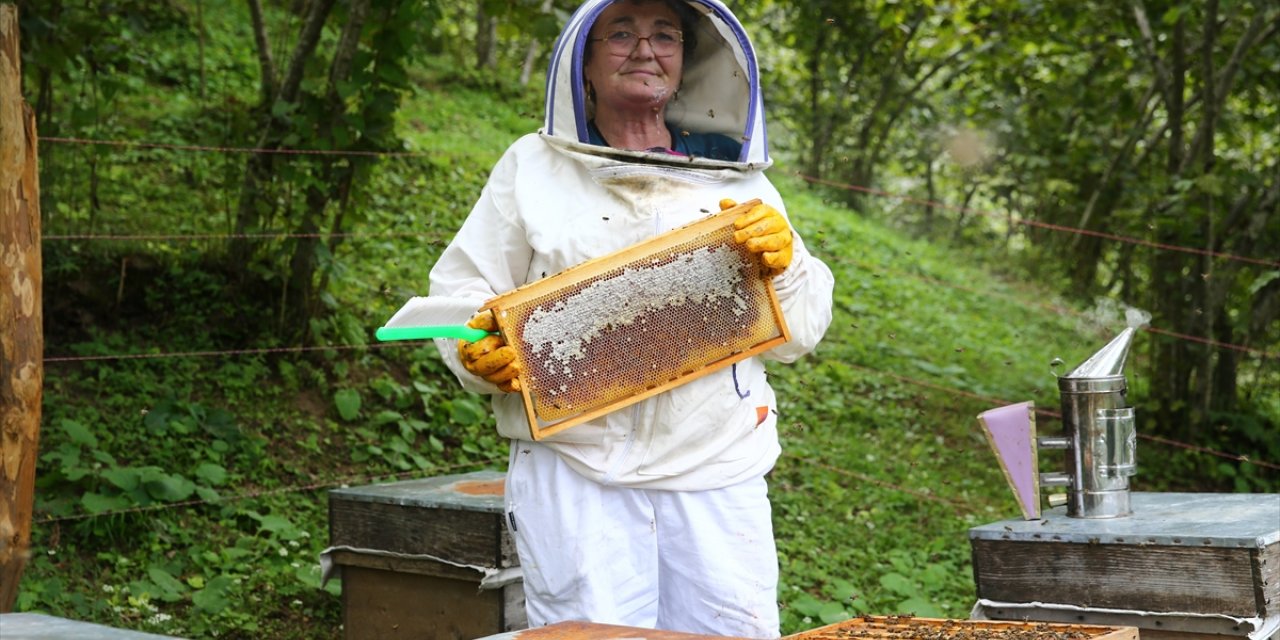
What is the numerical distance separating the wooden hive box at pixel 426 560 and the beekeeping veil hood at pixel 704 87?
126 centimetres

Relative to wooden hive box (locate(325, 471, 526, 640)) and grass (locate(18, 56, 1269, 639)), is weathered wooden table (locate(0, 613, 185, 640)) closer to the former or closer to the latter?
wooden hive box (locate(325, 471, 526, 640))

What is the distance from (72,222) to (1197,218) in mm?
5556

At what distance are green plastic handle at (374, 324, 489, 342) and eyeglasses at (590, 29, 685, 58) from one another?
0.74m

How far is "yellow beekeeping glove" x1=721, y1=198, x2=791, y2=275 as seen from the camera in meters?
2.52

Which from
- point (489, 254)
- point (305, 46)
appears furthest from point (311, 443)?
point (489, 254)

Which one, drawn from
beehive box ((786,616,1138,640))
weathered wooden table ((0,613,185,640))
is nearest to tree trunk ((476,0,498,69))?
beehive box ((786,616,1138,640))

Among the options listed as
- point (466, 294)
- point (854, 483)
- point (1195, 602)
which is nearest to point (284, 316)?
point (854, 483)

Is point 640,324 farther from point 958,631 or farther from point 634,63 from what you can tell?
point 958,631

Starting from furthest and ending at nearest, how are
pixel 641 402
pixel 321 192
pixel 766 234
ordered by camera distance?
pixel 321 192 < pixel 641 402 < pixel 766 234

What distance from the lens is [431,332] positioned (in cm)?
240

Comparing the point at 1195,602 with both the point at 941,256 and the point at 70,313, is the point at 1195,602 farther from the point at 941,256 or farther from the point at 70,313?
the point at 941,256

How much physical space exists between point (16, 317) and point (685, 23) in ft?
6.46

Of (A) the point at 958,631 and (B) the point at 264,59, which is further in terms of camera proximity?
(B) the point at 264,59

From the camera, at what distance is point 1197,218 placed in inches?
259
